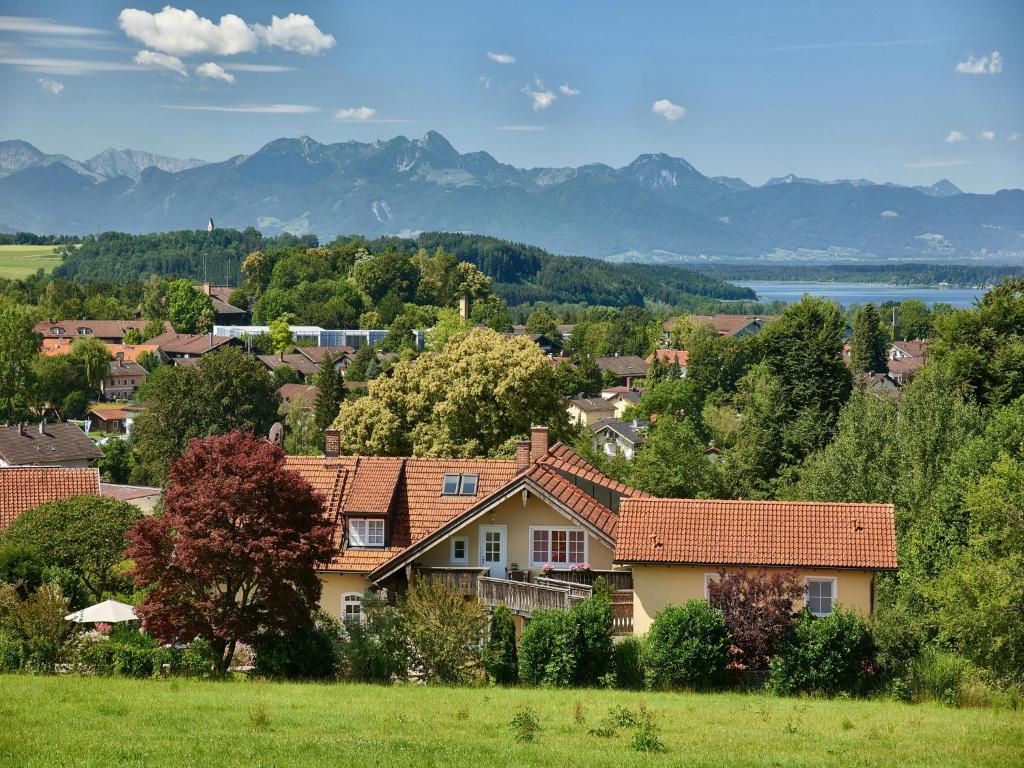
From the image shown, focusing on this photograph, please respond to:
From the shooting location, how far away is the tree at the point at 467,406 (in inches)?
1847

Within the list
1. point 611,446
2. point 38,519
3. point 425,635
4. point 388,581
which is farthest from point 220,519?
point 611,446

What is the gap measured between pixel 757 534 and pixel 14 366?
87378mm

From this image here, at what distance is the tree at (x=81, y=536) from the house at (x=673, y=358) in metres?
100

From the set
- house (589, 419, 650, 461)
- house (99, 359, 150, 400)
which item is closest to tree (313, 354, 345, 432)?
Answer: house (589, 419, 650, 461)

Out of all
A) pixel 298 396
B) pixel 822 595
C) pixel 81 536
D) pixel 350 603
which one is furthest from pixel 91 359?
pixel 822 595

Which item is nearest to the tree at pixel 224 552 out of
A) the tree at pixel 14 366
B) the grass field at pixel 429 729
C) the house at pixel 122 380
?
the grass field at pixel 429 729

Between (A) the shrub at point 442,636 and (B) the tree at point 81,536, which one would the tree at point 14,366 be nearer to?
(B) the tree at point 81,536

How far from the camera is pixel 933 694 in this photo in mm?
23156

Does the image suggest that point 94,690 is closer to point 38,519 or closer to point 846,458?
point 38,519

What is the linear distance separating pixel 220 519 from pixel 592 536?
9593mm

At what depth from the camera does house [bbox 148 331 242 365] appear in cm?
14475

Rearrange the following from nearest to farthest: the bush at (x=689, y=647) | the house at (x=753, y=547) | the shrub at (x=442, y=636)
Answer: the bush at (x=689, y=647) → the shrub at (x=442, y=636) → the house at (x=753, y=547)

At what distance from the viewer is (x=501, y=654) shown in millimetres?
24000

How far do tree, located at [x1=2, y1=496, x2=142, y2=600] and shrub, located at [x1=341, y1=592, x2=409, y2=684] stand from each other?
347 inches
